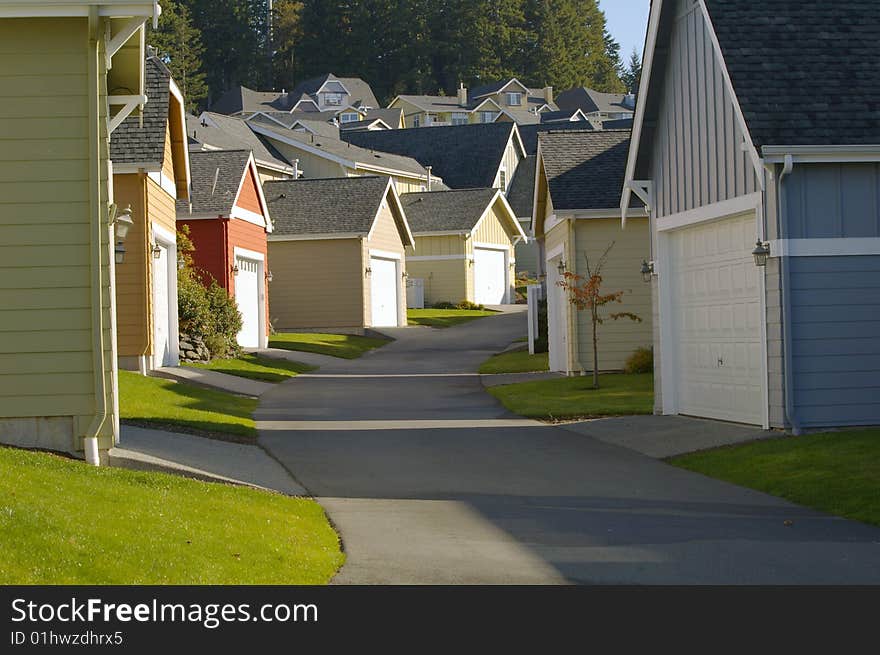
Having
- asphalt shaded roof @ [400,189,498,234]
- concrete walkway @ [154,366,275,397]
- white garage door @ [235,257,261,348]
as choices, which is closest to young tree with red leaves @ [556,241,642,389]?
concrete walkway @ [154,366,275,397]

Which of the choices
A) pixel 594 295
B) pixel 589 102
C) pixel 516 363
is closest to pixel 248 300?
pixel 516 363

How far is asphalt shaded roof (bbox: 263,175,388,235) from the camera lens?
42.6 m

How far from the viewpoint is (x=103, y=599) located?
7.26m

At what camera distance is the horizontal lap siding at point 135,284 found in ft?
76.2

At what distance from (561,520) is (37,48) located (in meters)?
7.05

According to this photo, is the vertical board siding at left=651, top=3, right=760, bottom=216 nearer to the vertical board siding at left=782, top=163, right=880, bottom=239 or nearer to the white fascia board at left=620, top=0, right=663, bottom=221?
the white fascia board at left=620, top=0, right=663, bottom=221

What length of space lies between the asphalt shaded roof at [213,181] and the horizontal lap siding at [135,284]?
808cm

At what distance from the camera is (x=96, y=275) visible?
12.8m

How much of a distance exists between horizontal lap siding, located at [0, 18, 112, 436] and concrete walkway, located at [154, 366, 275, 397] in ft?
35.7

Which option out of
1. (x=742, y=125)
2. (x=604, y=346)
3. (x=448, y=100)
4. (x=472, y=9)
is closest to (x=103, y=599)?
(x=742, y=125)

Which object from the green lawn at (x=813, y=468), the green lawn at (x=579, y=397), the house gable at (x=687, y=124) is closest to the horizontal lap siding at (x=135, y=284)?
the green lawn at (x=579, y=397)

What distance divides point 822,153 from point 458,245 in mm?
39908

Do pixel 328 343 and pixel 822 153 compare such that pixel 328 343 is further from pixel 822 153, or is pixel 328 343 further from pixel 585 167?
pixel 822 153

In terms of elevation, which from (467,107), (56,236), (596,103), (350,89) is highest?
(350,89)
